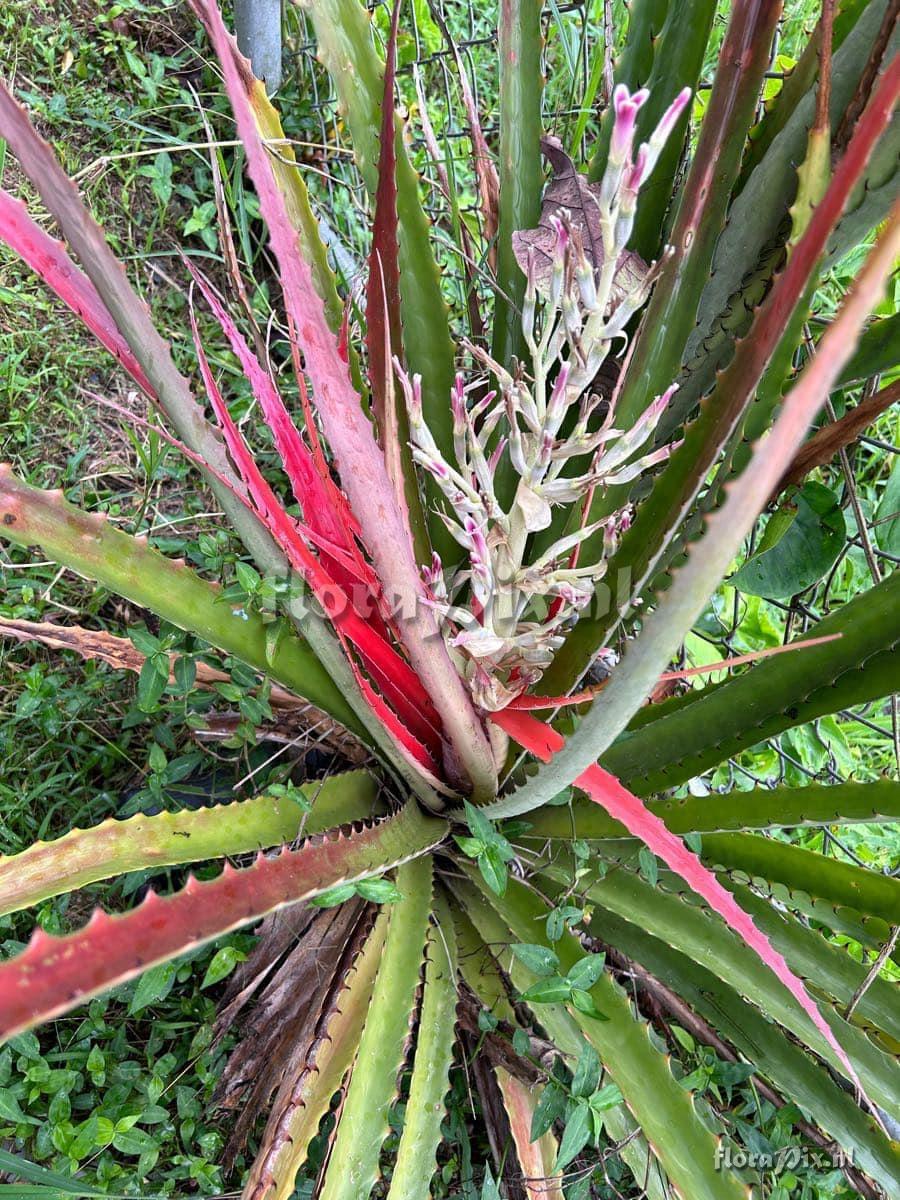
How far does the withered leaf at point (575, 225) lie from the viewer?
0.62 meters

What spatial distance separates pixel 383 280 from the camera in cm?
61

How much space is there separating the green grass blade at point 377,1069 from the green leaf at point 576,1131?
168mm

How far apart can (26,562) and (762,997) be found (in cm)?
134

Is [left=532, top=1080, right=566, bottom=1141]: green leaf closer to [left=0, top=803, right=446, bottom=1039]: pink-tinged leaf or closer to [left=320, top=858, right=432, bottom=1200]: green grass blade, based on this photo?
[left=320, top=858, right=432, bottom=1200]: green grass blade

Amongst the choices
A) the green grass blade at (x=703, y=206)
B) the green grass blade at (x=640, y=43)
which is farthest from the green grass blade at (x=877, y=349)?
the green grass blade at (x=640, y=43)

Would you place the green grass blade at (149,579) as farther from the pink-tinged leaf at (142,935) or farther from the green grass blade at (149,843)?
the pink-tinged leaf at (142,935)

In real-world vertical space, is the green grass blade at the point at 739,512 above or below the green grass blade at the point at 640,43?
below

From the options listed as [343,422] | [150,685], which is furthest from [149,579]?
[343,422]

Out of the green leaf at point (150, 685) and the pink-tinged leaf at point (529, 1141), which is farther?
the green leaf at point (150, 685)

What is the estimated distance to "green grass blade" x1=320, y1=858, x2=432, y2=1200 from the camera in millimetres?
760

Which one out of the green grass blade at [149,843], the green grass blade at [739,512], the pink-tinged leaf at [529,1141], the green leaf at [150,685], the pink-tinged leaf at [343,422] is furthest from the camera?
the green leaf at [150,685]

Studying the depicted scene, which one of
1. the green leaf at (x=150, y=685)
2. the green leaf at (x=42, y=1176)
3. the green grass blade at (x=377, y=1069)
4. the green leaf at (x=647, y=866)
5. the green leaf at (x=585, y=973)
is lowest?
the green leaf at (x=42, y=1176)

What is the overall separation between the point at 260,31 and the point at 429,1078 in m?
1.74

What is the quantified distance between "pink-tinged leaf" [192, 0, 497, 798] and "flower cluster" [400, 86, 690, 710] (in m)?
0.03
